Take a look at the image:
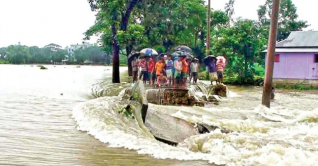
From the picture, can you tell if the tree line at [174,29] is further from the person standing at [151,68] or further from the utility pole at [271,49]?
the utility pole at [271,49]

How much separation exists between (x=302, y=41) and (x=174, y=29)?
10285 millimetres

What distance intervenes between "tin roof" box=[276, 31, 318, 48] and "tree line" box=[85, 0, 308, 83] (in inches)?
75.9

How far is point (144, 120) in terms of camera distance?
8859 millimetres

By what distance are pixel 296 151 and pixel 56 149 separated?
449 centimetres

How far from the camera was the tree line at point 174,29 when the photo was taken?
2309 cm

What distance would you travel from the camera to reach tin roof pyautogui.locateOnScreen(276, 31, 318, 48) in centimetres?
2780

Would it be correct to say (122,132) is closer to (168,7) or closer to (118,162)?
(118,162)

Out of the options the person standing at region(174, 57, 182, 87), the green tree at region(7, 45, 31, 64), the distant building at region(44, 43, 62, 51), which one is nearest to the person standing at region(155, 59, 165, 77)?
the person standing at region(174, 57, 182, 87)

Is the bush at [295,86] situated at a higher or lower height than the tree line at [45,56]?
lower

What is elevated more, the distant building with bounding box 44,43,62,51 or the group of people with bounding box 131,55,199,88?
the distant building with bounding box 44,43,62,51

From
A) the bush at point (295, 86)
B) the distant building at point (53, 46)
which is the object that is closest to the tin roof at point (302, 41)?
the bush at point (295, 86)

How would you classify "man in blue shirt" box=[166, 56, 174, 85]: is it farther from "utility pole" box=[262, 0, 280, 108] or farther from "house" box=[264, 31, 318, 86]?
"house" box=[264, 31, 318, 86]

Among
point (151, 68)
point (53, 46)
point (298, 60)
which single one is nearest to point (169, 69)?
point (151, 68)

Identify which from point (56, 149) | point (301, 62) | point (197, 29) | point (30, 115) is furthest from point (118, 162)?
point (197, 29)
